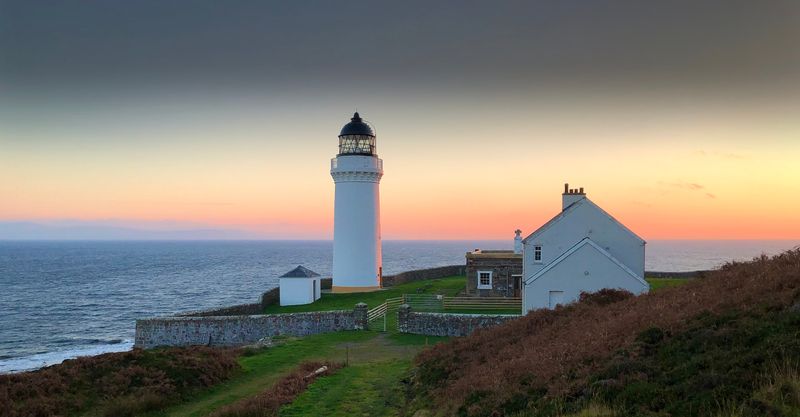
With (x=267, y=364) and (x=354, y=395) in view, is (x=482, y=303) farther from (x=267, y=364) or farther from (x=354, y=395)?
(x=354, y=395)

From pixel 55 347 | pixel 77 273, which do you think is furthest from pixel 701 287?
pixel 77 273

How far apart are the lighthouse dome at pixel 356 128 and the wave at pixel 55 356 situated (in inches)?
828

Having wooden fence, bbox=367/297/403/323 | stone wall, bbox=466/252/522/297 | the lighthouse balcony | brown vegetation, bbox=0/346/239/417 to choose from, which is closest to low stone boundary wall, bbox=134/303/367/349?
wooden fence, bbox=367/297/403/323

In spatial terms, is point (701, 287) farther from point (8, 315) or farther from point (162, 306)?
point (8, 315)

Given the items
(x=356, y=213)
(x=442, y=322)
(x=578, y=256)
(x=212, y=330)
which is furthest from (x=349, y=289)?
(x=578, y=256)

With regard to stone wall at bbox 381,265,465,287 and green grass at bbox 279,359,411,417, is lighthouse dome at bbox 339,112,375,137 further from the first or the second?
green grass at bbox 279,359,411,417

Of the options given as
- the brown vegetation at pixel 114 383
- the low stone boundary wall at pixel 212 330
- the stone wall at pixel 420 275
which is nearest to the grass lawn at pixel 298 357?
the brown vegetation at pixel 114 383

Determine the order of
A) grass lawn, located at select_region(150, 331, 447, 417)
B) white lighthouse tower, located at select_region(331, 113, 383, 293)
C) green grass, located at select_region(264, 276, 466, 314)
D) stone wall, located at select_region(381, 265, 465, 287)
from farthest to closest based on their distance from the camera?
1. stone wall, located at select_region(381, 265, 465, 287)
2. white lighthouse tower, located at select_region(331, 113, 383, 293)
3. green grass, located at select_region(264, 276, 466, 314)
4. grass lawn, located at select_region(150, 331, 447, 417)

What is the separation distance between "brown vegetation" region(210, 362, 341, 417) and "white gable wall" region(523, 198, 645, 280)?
560 inches

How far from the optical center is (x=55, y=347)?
35.5 m

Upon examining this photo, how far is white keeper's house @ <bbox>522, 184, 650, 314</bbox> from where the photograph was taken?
23.9 meters

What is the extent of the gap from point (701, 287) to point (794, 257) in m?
2.06

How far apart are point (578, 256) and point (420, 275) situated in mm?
25899

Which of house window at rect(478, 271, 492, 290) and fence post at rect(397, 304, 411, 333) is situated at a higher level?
house window at rect(478, 271, 492, 290)
